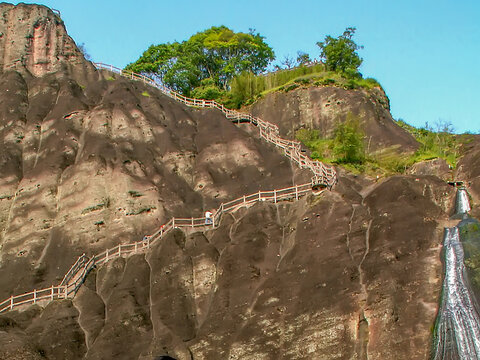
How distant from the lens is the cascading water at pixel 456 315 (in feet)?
130

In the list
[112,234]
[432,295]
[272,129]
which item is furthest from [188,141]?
[432,295]

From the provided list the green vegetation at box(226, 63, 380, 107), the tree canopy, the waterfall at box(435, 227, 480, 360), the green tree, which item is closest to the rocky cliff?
the waterfall at box(435, 227, 480, 360)

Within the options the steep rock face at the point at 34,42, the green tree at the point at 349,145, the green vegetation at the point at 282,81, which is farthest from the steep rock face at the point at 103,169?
the green vegetation at the point at 282,81

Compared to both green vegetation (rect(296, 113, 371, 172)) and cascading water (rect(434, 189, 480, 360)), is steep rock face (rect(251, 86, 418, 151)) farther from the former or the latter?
cascading water (rect(434, 189, 480, 360))

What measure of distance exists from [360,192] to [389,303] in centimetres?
1542

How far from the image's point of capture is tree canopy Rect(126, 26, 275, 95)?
304 feet

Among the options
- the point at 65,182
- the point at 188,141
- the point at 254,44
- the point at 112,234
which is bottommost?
the point at 112,234

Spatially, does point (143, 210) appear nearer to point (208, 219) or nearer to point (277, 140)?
point (208, 219)

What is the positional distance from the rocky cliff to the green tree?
348cm

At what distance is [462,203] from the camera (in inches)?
2057

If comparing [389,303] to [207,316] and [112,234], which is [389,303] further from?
[112,234]

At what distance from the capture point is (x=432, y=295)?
1670 inches

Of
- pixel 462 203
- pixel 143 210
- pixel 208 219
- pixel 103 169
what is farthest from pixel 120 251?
pixel 462 203

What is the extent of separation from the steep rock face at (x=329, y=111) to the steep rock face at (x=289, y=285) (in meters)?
19.4
